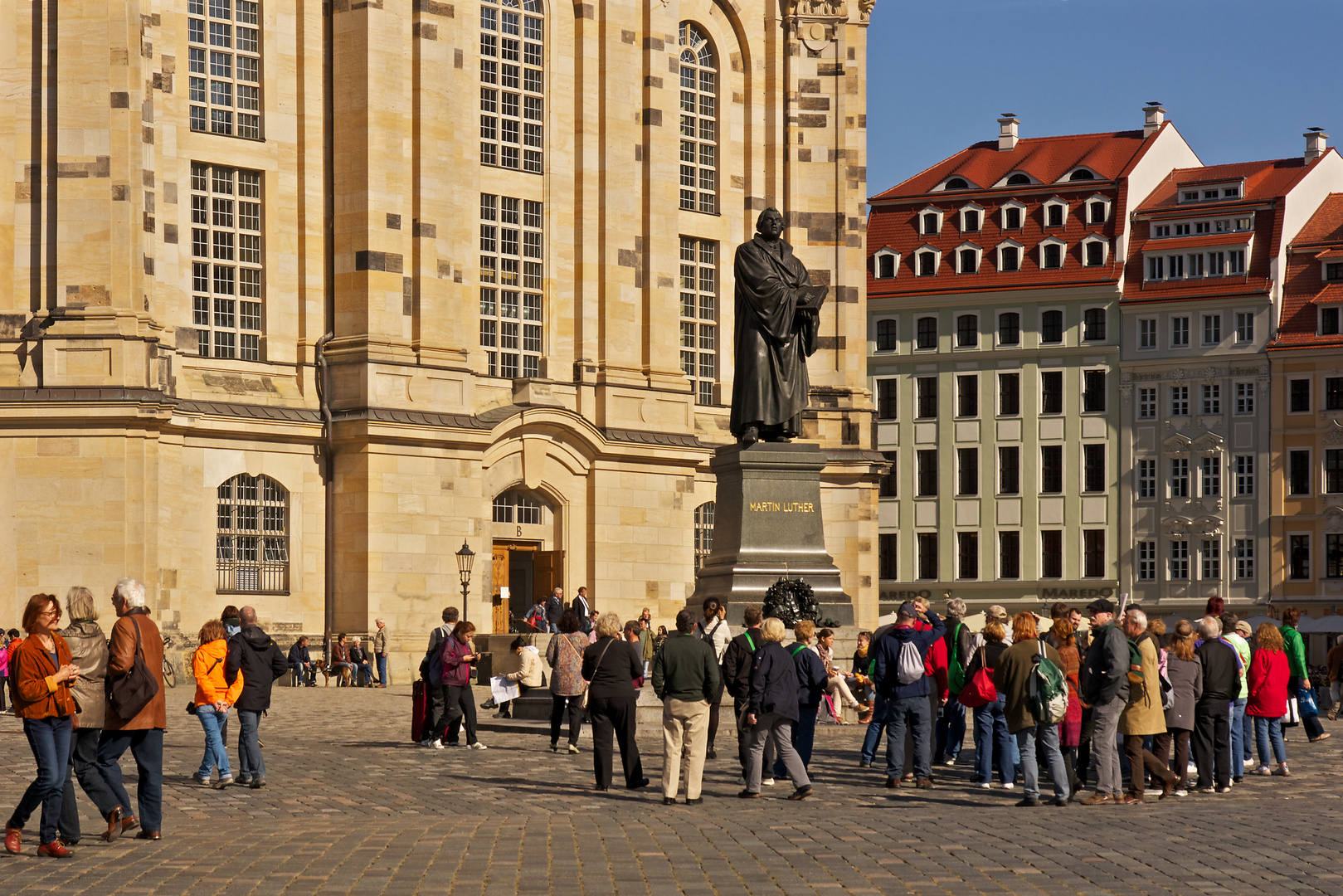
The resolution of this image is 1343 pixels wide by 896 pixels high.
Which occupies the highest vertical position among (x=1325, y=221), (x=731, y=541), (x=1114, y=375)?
(x=1325, y=221)

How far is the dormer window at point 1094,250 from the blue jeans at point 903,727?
58912mm

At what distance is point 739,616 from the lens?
2506 centimetres

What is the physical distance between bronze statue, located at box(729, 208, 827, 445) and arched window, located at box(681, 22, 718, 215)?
26902 millimetres

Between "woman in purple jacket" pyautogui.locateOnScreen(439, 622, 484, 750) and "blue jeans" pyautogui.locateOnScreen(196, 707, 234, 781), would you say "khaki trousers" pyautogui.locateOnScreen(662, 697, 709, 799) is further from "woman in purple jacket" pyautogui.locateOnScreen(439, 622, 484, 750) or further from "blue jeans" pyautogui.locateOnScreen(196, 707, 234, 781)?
"woman in purple jacket" pyautogui.locateOnScreen(439, 622, 484, 750)

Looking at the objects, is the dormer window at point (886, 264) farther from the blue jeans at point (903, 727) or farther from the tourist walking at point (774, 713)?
the tourist walking at point (774, 713)

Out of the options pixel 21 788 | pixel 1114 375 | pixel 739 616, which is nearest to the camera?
pixel 21 788

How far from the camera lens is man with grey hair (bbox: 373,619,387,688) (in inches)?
1714

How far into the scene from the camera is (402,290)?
45219 mm

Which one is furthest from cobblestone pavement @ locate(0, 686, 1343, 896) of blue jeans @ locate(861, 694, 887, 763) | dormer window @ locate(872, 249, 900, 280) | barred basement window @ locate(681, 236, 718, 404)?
dormer window @ locate(872, 249, 900, 280)

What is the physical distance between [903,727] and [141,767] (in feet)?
23.8

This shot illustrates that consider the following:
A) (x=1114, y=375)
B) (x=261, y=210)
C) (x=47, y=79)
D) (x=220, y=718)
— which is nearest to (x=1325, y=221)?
(x=1114, y=375)

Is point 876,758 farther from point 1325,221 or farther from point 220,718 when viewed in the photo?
point 1325,221

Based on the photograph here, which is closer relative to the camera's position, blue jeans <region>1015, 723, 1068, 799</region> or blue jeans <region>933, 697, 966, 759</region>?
blue jeans <region>1015, 723, 1068, 799</region>

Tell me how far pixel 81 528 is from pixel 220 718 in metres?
23.1
